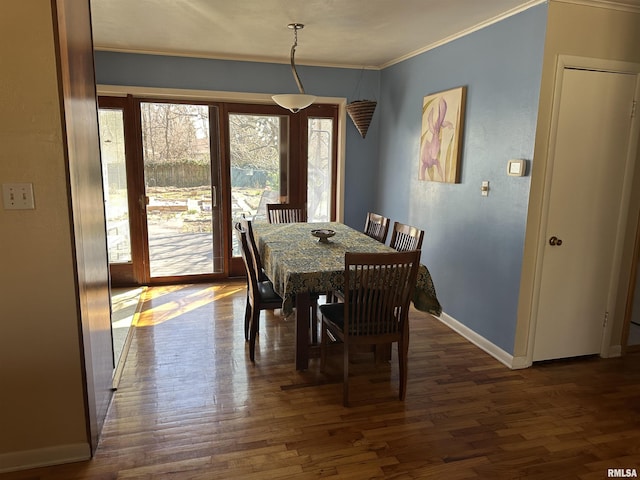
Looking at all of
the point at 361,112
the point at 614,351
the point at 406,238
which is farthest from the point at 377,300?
the point at 361,112

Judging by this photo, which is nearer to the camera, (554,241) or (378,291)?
(378,291)

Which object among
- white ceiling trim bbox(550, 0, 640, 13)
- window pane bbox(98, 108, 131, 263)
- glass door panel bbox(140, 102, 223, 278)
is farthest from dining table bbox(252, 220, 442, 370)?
white ceiling trim bbox(550, 0, 640, 13)

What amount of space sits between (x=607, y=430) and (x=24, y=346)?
9.95 ft

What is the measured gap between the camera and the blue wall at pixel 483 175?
302cm

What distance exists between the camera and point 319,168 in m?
5.32

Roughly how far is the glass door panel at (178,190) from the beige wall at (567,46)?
3344 mm

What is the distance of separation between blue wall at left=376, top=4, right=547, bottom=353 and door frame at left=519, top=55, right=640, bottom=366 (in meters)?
0.12

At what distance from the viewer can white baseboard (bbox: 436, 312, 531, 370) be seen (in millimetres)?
3154

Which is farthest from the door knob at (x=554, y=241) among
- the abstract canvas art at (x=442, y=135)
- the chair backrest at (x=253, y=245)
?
the chair backrest at (x=253, y=245)

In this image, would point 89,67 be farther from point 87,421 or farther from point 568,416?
point 568,416

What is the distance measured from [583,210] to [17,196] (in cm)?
336

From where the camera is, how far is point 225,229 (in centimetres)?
509

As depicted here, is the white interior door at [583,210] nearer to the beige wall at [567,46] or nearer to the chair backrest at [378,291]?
the beige wall at [567,46]

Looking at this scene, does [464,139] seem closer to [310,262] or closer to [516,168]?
[516,168]
